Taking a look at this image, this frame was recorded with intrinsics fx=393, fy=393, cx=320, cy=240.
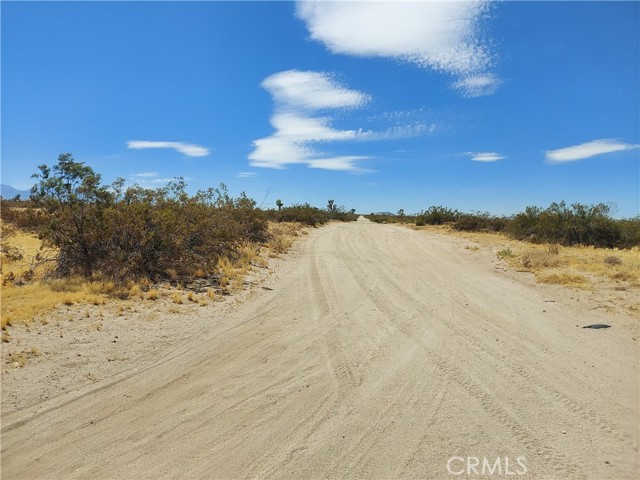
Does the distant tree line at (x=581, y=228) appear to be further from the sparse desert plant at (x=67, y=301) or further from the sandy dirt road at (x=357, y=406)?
the sparse desert plant at (x=67, y=301)

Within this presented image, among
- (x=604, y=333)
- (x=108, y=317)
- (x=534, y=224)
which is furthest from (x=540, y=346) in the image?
A: (x=534, y=224)

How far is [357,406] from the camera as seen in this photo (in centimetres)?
456

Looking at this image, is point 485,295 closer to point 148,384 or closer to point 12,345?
point 148,384

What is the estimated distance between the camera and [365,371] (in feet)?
18.1

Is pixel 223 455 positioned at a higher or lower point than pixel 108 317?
lower

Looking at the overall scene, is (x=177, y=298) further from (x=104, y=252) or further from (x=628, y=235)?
(x=628, y=235)

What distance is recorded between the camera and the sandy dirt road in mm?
3568

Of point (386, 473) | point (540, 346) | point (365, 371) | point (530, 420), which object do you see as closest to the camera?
point (386, 473)

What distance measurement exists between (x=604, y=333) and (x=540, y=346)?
167cm

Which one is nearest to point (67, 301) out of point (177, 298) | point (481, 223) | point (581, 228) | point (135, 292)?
point (135, 292)

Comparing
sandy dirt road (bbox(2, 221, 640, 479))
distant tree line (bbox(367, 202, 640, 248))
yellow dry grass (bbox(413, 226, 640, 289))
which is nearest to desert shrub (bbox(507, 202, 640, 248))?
distant tree line (bbox(367, 202, 640, 248))

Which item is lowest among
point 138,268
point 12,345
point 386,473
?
point 386,473

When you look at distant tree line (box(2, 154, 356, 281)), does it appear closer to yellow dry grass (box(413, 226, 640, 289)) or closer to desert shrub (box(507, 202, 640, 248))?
yellow dry grass (box(413, 226, 640, 289))

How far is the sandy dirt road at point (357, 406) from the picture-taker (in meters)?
3.57
